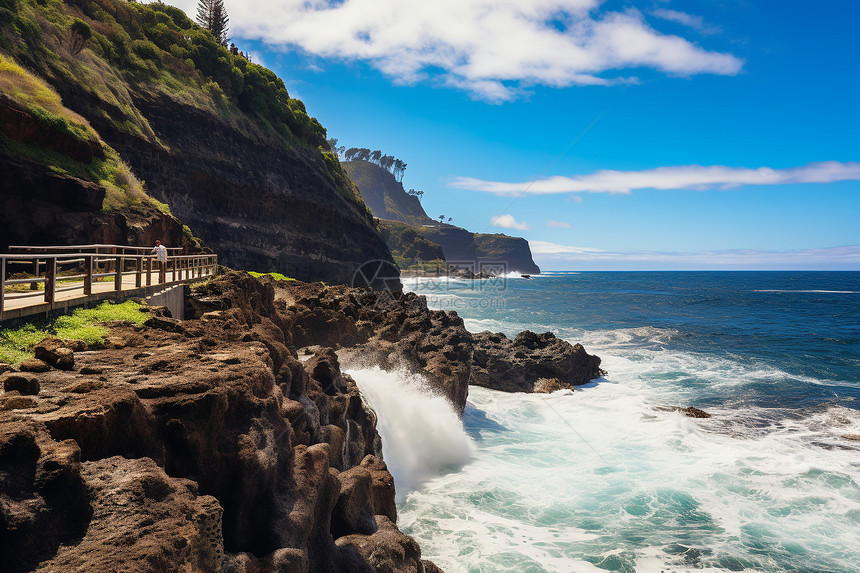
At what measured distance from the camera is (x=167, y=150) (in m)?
35.5

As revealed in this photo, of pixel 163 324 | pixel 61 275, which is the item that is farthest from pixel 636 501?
pixel 61 275

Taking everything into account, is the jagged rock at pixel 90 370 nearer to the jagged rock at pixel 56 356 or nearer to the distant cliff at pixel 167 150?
the jagged rock at pixel 56 356

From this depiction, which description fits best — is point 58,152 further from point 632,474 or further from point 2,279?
point 632,474

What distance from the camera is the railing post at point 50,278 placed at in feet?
24.6

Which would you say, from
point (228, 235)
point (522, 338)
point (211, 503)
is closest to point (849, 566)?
point (211, 503)

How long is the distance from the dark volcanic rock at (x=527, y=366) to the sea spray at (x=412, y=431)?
7316mm

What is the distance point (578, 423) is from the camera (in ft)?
57.3

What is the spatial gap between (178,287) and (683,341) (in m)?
36.3

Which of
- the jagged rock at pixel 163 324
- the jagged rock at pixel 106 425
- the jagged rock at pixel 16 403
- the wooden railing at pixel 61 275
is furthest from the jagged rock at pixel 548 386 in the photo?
the jagged rock at pixel 16 403

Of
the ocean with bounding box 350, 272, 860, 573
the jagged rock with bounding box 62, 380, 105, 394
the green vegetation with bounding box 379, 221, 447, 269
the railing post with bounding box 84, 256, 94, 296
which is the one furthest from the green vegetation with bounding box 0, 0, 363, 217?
the green vegetation with bounding box 379, 221, 447, 269

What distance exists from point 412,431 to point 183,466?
376 inches

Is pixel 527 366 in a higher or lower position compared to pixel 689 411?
higher

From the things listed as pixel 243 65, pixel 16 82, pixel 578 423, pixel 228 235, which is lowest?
pixel 578 423

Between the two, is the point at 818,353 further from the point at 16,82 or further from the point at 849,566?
the point at 16,82
